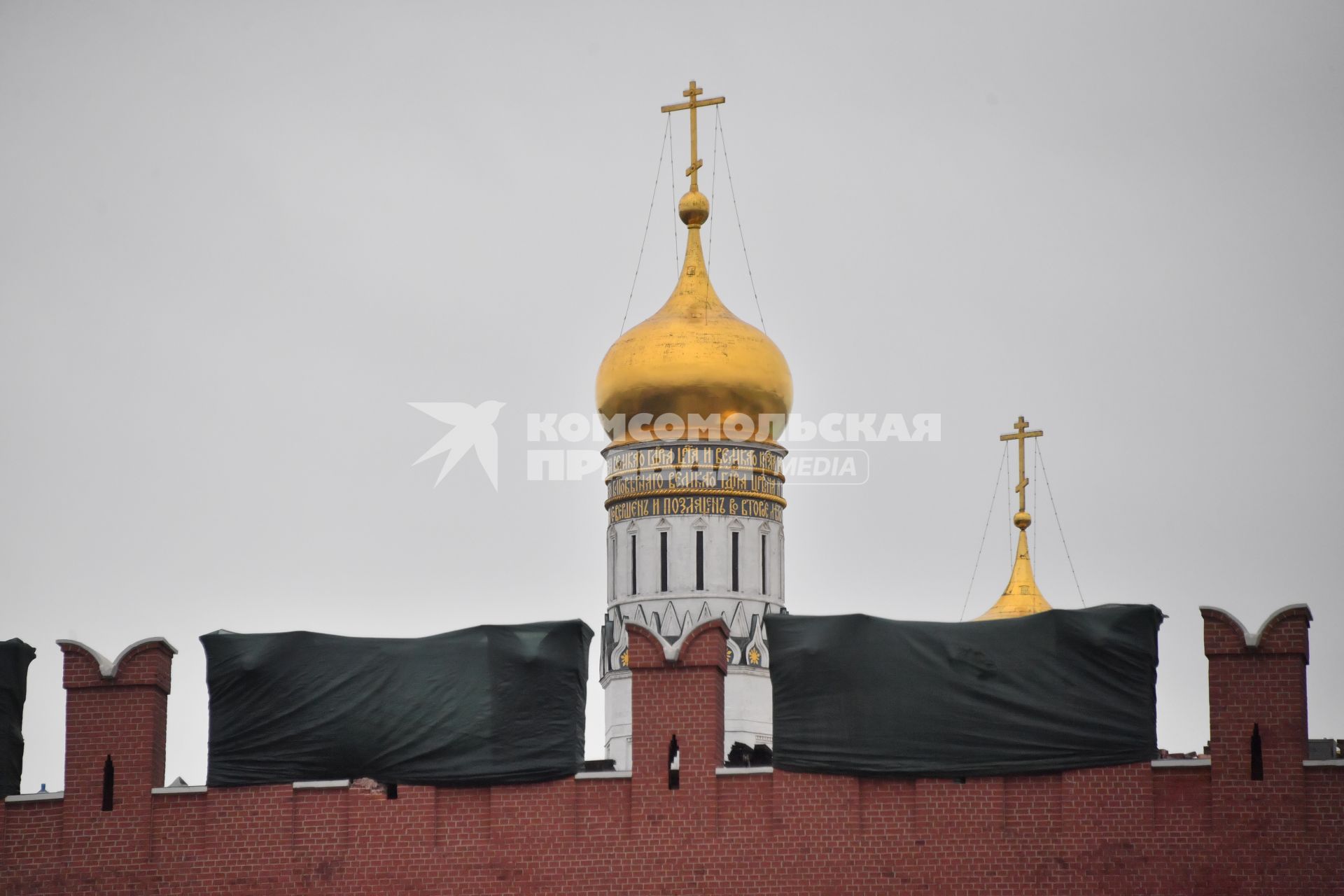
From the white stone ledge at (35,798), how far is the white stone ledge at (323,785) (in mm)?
Result: 2945

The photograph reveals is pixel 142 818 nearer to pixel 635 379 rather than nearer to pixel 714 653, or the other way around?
pixel 714 653

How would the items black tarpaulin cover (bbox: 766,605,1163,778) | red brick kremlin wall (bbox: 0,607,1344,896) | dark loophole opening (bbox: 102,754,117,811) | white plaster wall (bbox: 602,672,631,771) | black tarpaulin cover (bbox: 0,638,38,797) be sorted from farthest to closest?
white plaster wall (bbox: 602,672,631,771) → black tarpaulin cover (bbox: 0,638,38,797) → dark loophole opening (bbox: 102,754,117,811) → black tarpaulin cover (bbox: 766,605,1163,778) → red brick kremlin wall (bbox: 0,607,1344,896)

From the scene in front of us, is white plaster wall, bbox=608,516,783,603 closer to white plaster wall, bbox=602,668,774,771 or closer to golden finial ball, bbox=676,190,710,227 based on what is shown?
white plaster wall, bbox=602,668,774,771

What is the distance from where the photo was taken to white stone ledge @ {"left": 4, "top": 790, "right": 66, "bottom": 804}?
38.9 m

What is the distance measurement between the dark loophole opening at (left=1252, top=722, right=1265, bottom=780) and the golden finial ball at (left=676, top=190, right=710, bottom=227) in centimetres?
2747

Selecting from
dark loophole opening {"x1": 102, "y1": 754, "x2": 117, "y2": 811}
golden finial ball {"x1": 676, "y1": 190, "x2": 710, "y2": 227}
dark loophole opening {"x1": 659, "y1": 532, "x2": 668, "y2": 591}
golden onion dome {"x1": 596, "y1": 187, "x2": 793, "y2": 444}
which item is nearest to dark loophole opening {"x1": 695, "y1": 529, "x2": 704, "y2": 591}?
dark loophole opening {"x1": 659, "y1": 532, "x2": 668, "y2": 591}

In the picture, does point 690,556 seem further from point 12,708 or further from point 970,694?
point 970,694

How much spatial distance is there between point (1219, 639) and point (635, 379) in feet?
85.3

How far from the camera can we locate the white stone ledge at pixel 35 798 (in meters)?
38.9

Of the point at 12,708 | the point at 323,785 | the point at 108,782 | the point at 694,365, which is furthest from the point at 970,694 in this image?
the point at 694,365

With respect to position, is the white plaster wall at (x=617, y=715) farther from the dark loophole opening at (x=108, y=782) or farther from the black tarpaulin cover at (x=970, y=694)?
the black tarpaulin cover at (x=970, y=694)

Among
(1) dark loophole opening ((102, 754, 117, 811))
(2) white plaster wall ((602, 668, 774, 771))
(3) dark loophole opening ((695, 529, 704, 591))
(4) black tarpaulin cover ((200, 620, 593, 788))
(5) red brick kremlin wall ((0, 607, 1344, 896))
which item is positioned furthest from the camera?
(3) dark loophole opening ((695, 529, 704, 591))

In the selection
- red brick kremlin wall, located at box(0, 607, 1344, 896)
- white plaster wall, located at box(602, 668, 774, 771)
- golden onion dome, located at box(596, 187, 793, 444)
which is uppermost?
golden onion dome, located at box(596, 187, 793, 444)

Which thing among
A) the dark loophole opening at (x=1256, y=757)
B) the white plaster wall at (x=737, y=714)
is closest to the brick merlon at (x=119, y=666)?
the dark loophole opening at (x=1256, y=757)
